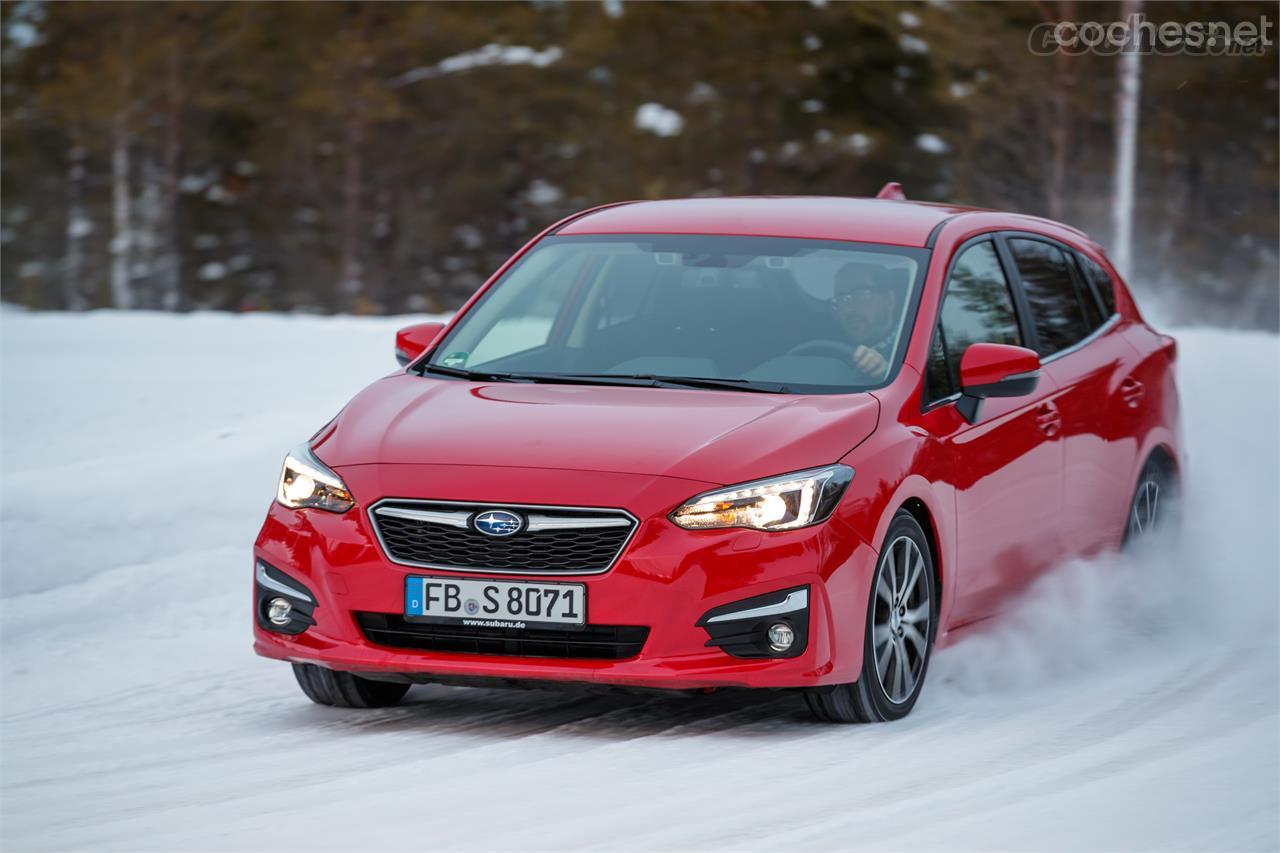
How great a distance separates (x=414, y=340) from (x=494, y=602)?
183 centimetres

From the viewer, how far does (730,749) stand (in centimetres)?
562

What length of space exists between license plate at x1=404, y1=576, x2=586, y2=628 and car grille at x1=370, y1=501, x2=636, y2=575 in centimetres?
5

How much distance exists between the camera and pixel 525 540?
18.4ft

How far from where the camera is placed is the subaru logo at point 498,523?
5.61m

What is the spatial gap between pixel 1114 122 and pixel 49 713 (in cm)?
2303

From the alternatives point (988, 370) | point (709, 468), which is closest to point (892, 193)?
point (988, 370)

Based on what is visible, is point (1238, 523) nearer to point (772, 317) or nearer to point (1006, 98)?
point (772, 317)

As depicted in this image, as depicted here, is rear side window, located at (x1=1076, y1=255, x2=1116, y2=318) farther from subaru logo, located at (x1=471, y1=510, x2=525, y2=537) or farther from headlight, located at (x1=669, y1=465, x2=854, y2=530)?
subaru logo, located at (x1=471, y1=510, x2=525, y2=537)

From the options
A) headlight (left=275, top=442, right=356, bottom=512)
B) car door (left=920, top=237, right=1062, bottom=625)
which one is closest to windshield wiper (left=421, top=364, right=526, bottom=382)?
headlight (left=275, top=442, right=356, bottom=512)

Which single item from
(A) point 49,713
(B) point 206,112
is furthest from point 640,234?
(B) point 206,112

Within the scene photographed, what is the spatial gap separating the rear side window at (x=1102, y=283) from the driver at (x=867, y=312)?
6.30 feet

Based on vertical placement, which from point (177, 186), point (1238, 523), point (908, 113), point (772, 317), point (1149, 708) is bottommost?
point (177, 186)

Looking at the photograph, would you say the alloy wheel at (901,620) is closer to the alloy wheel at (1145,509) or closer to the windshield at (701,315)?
the windshield at (701,315)

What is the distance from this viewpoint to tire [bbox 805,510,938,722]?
5.91m
